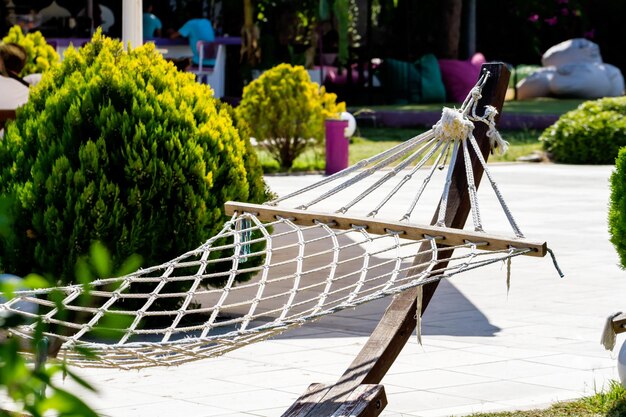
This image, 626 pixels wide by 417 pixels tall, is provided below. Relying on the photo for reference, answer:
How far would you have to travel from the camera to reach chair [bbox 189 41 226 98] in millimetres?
19087

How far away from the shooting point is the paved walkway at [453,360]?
4789 millimetres

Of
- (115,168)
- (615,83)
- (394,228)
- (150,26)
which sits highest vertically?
(150,26)

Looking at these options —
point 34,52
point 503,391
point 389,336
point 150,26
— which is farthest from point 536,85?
point 389,336

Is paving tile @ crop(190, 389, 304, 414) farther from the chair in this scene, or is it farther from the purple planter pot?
the chair

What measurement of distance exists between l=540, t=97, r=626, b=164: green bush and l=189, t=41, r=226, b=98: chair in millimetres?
5555

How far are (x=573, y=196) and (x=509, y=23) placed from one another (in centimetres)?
1806

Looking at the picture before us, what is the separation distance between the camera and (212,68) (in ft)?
64.6

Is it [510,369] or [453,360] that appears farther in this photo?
[453,360]

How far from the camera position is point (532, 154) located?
54.2 ft

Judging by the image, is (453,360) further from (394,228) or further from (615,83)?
(615,83)

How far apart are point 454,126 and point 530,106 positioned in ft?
64.2

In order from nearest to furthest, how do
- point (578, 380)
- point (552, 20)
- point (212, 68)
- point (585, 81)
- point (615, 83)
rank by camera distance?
point (578, 380) → point (212, 68) → point (585, 81) → point (615, 83) → point (552, 20)

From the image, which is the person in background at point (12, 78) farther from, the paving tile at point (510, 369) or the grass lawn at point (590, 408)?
the grass lawn at point (590, 408)

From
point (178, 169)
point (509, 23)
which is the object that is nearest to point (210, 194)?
point (178, 169)
